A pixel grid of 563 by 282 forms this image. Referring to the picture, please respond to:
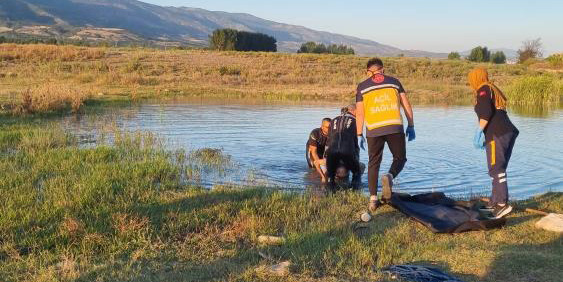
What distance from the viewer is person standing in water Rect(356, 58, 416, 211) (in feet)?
26.5

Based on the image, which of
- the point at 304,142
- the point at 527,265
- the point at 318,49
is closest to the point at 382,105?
the point at 527,265

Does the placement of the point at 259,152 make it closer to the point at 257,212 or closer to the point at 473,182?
the point at 473,182

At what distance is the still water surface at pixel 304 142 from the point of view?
10812 mm

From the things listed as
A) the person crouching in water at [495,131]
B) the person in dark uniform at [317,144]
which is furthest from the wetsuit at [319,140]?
the person crouching in water at [495,131]

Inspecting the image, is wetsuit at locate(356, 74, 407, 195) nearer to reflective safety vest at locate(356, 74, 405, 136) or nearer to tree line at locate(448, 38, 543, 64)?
reflective safety vest at locate(356, 74, 405, 136)

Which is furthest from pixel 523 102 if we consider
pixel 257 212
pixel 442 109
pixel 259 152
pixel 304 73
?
pixel 257 212

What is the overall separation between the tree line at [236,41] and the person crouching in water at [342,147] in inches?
2284

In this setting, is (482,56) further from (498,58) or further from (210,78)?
(210,78)

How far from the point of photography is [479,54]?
2820 inches

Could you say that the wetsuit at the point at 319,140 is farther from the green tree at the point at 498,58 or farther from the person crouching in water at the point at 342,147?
the green tree at the point at 498,58

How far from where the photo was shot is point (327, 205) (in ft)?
26.9

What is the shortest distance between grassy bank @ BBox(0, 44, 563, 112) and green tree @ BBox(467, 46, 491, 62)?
818 inches

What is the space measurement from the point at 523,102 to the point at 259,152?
18.5 m

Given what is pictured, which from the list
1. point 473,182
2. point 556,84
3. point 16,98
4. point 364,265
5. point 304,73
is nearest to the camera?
point 364,265
